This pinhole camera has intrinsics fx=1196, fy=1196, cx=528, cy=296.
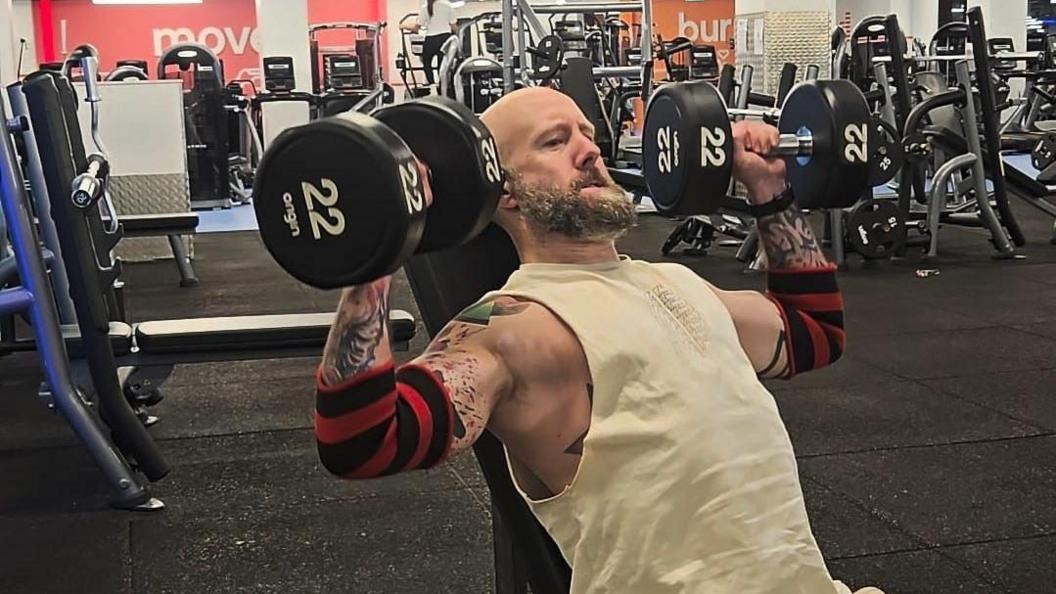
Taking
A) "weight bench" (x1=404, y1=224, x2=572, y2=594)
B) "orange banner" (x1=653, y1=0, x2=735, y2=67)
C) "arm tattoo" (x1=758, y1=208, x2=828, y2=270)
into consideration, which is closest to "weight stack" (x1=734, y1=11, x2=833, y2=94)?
"orange banner" (x1=653, y1=0, x2=735, y2=67)

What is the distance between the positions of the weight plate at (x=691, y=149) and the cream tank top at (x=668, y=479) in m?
0.17

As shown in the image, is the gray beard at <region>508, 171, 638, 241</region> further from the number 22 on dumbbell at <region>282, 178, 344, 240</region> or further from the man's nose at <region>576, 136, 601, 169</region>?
the number 22 on dumbbell at <region>282, 178, 344, 240</region>

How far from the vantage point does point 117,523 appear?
2.44 meters

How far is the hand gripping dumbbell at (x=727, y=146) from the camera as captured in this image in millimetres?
1292

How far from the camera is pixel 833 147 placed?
1.35 meters

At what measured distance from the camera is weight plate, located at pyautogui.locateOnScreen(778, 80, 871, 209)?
1.35m

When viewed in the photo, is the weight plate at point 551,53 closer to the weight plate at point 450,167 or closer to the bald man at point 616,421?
the bald man at point 616,421

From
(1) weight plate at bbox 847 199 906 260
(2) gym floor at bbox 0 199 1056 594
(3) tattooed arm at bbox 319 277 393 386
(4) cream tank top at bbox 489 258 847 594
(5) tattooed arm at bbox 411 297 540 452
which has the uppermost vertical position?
(3) tattooed arm at bbox 319 277 393 386

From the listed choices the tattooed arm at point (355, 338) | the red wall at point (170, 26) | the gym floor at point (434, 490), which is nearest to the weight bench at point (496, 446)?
the tattooed arm at point (355, 338)

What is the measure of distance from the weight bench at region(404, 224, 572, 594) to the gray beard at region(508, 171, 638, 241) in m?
0.10

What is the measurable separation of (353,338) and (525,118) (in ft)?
1.31

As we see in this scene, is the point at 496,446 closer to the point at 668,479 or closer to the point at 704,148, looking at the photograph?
the point at 668,479

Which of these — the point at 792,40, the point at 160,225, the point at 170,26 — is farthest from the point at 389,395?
the point at 170,26

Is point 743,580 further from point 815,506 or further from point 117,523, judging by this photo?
point 117,523
